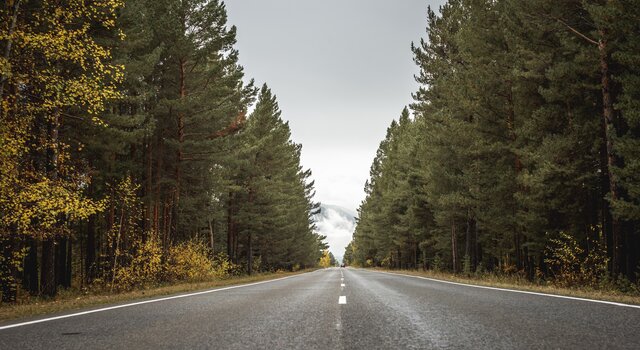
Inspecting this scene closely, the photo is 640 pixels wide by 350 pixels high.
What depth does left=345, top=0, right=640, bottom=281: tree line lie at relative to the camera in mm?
13156

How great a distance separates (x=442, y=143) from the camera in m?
27.3

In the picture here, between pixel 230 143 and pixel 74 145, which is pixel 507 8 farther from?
pixel 74 145

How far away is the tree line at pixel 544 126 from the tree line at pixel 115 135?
12464 millimetres

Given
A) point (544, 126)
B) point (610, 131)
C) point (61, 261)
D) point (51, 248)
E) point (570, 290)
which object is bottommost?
point (570, 290)

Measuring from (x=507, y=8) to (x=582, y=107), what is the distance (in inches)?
215

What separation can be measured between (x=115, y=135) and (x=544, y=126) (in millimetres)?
16703

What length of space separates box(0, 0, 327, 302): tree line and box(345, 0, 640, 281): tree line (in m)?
12.5

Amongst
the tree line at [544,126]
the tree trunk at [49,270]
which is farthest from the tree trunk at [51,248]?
the tree line at [544,126]

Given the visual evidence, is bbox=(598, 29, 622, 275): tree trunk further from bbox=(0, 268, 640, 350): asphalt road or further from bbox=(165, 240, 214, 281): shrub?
bbox=(165, 240, 214, 281): shrub

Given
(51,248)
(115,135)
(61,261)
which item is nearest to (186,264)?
(61,261)

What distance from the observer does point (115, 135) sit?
15.2 m

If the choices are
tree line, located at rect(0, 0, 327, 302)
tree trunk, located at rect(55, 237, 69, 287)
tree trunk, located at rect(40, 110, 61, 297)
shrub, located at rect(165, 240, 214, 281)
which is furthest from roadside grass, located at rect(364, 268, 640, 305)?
tree trunk, located at rect(55, 237, 69, 287)

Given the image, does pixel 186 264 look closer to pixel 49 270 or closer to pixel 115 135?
pixel 115 135

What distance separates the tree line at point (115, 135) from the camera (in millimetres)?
9781
